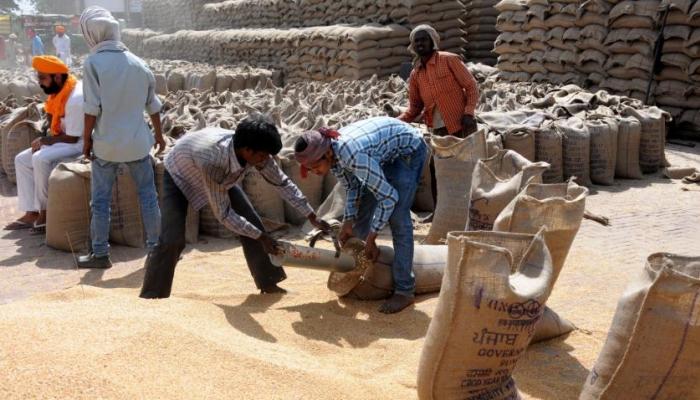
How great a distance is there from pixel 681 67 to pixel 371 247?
7.19 m

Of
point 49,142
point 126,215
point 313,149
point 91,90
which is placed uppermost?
point 91,90

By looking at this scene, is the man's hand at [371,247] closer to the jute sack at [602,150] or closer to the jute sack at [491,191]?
the jute sack at [491,191]

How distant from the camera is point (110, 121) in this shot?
4.12 metres

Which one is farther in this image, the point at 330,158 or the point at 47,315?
the point at 330,158

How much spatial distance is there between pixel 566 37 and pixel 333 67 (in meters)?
4.38

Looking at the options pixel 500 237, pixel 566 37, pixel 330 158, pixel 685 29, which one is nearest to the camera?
pixel 500 237

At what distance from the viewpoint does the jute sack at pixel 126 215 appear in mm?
4680

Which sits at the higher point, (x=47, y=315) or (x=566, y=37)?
(x=566, y=37)

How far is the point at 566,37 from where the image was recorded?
10.1 m

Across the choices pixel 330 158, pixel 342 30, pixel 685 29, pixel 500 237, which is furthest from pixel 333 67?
pixel 500 237

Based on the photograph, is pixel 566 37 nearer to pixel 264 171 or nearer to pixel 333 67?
pixel 333 67

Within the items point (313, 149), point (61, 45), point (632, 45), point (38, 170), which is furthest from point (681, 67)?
point (61, 45)

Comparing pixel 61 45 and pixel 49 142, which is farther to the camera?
pixel 61 45

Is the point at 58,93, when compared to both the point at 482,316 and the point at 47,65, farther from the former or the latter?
the point at 482,316
